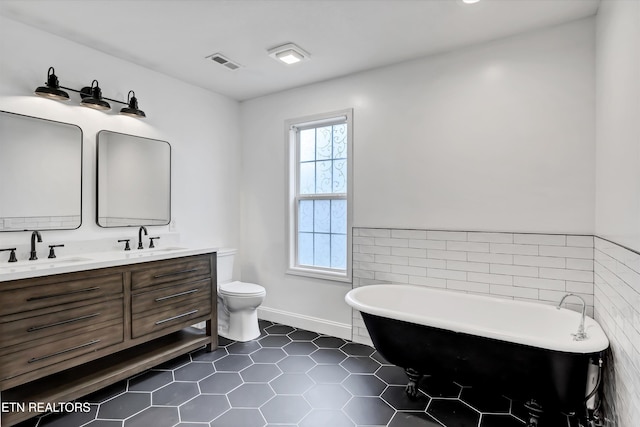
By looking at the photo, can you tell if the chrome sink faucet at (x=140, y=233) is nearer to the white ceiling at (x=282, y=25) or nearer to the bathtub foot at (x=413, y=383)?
the white ceiling at (x=282, y=25)

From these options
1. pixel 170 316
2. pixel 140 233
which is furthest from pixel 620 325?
pixel 140 233

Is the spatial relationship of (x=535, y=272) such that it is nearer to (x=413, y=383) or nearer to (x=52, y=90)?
(x=413, y=383)

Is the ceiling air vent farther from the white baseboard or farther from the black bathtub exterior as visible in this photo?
the white baseboard

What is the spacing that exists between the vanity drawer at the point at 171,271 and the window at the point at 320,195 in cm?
104

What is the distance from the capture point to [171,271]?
269 centimetres

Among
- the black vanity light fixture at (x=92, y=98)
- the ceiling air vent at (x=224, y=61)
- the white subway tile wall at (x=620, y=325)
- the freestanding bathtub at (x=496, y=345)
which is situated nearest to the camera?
→ the white subway tile wall at (x=620, y=325)

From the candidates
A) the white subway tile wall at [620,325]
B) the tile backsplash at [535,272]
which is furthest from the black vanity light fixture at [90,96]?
the white subway tile wall at [620,325]

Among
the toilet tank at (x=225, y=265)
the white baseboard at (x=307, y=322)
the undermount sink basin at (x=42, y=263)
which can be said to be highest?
the undermount sink basin at (x=42, y=263)

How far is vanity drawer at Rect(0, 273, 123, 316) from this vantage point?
1829mm

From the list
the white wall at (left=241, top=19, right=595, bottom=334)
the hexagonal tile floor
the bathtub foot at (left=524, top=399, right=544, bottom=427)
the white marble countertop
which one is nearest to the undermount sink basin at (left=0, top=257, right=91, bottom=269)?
the white marble countertop

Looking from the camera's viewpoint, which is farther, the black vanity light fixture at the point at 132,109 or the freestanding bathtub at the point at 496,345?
the black vanity light fixture at the point at 132,109

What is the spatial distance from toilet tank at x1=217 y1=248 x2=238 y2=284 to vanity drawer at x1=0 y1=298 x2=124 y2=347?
1209mm

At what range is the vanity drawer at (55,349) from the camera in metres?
1.83

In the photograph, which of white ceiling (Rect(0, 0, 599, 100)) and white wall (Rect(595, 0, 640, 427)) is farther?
white ceiling (Rect(0, 0, 599, 100))
